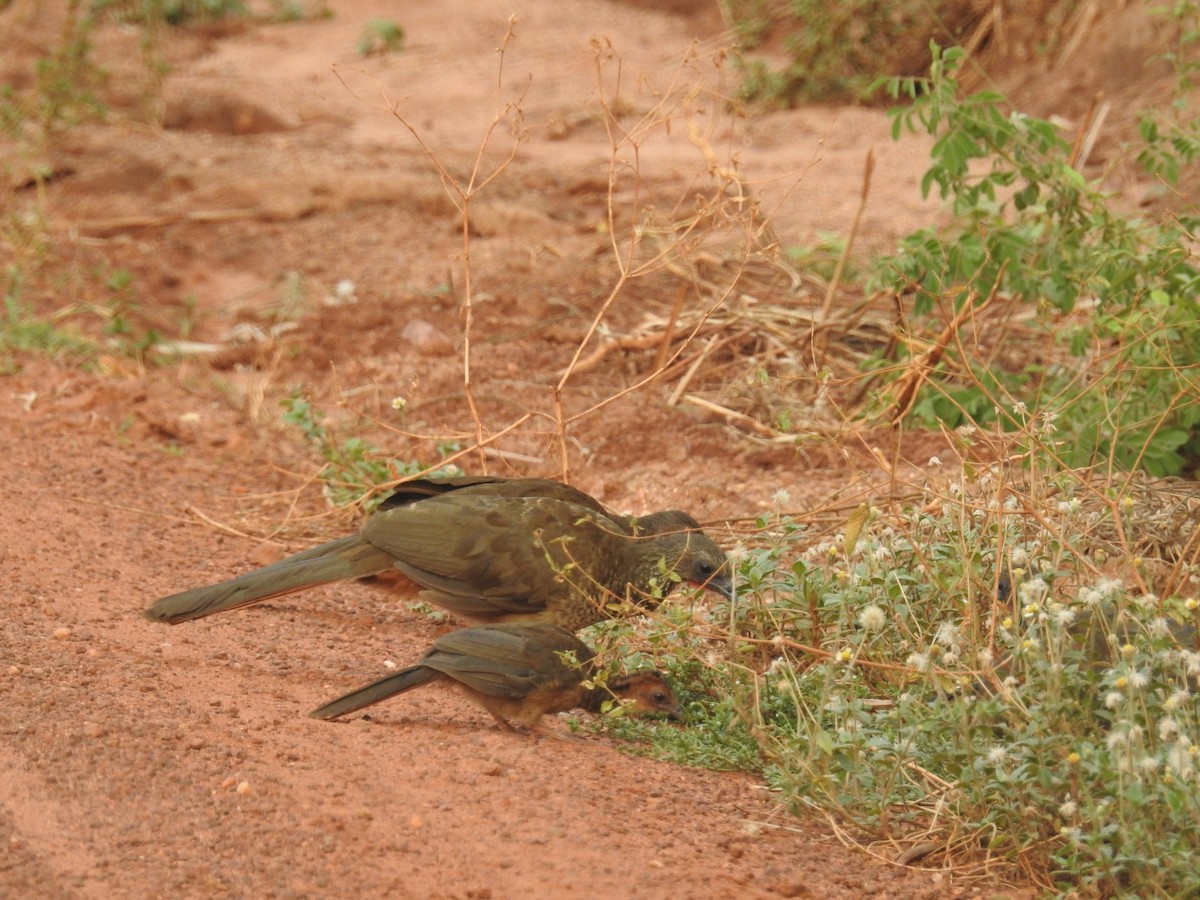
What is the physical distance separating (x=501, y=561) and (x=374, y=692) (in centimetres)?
78

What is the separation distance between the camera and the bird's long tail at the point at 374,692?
3.94 meters

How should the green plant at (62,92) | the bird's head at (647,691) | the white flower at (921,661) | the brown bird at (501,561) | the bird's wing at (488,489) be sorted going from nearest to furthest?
the white flower at (921,661) < the bird's head at (647,691) < the brown bird at (501,561) < the bird's wing at (488,489) < the green plant at (62,92)

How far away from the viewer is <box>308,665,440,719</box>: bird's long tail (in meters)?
3.94

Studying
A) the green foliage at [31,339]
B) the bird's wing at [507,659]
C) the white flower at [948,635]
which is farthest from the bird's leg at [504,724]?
the green foliage at [31,339]

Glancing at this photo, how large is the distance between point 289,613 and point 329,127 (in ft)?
23.9

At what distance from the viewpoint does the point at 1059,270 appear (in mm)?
5836

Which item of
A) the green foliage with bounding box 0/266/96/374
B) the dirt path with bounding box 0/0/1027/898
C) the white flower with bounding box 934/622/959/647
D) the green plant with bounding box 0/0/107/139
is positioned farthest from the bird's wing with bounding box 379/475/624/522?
the green plant with bounding box 0/0/107/139

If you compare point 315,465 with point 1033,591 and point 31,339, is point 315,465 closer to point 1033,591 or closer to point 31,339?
point 31,339

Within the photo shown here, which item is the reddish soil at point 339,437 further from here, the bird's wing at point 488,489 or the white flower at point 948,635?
the white flower at point 948,635

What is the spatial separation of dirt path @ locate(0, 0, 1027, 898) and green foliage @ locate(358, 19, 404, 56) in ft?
0.53

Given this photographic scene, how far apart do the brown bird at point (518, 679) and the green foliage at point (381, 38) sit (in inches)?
420

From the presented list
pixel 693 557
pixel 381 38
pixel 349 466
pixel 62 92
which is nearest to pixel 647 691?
pixel 693 557

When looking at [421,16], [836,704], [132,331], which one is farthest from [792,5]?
[836,704]

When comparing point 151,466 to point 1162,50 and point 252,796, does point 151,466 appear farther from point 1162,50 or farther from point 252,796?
point 1162,50
